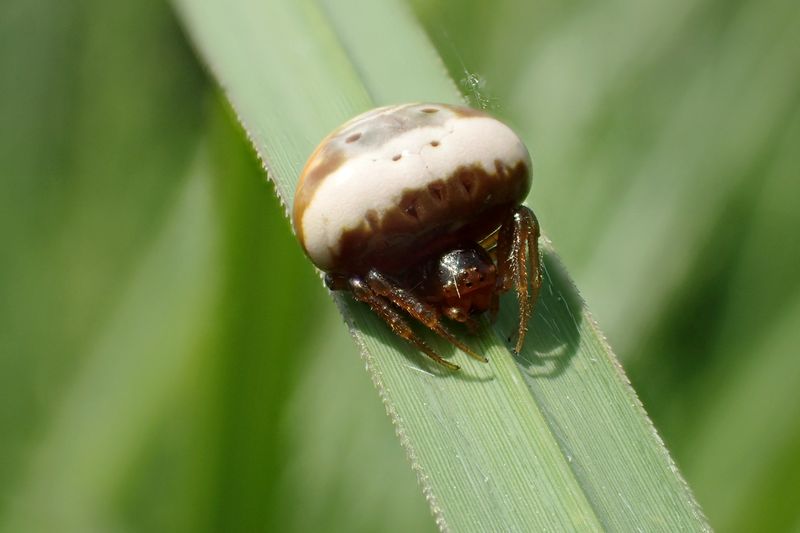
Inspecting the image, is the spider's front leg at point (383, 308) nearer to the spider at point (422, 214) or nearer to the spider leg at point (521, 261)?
the spider at point (422, 214)

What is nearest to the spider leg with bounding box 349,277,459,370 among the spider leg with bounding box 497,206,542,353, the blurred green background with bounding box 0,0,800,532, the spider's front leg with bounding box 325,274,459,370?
the spider's front leg with bounding box 325,274,459,370

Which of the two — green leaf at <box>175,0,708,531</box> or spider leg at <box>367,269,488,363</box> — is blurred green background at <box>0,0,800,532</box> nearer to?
green leaf at <box>175,0,708,531</box>

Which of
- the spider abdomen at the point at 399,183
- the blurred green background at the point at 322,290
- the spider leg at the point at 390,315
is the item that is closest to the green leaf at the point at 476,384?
the spider leg at the point at 390,315

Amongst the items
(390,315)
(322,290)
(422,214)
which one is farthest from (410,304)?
(322,290)

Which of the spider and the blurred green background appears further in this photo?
the blurred green background

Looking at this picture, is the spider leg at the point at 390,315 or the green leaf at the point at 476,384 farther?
the spider leg at the point at 390,315

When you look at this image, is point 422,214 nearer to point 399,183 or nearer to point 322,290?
point 399,183

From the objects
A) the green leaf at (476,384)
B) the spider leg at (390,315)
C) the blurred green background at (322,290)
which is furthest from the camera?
the blurred green background at (322,290)
